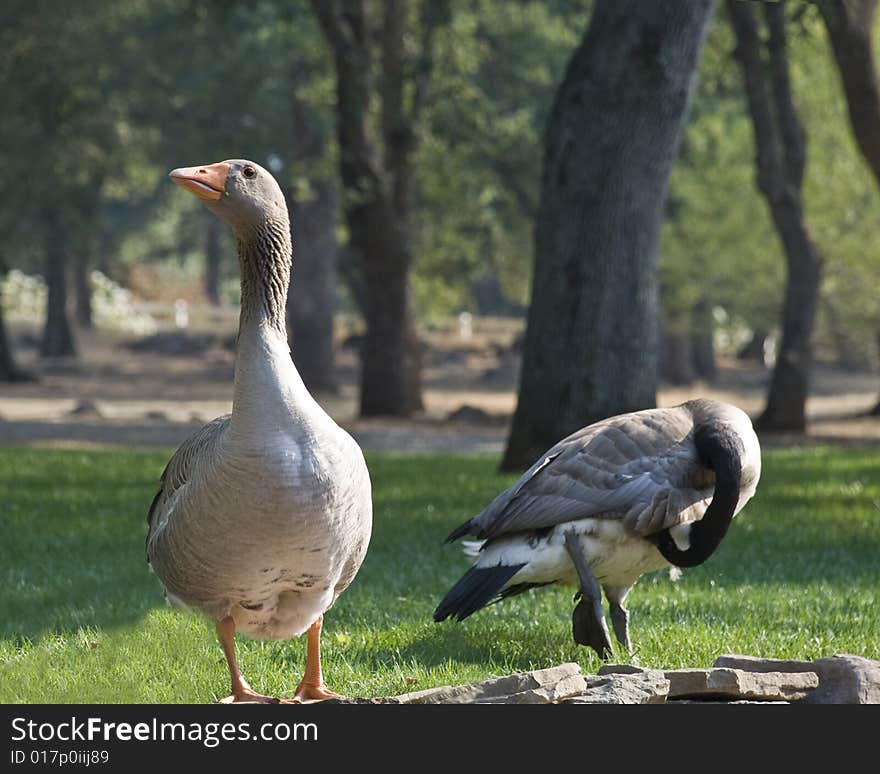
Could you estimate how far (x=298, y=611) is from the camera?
5195mm

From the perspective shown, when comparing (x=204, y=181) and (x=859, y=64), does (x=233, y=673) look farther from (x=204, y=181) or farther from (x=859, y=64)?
(x=859, y=64)

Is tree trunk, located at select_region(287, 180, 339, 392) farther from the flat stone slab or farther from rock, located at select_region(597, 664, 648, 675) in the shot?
the flat stone slab

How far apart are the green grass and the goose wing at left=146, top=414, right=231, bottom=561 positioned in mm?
713

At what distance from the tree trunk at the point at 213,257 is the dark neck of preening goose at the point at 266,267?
60.6 meters

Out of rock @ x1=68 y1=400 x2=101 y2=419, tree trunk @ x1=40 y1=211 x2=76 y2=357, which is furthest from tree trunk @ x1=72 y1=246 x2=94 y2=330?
rock @ x1=68 y1=400 x2=101 y2=419

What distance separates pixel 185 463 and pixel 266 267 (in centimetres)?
84

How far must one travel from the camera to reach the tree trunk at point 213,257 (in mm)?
69500

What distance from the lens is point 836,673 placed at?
5254 millimetres

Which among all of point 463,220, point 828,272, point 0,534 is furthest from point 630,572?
point 463,220

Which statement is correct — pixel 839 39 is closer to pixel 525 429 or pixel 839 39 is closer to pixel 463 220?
pixel 525 429

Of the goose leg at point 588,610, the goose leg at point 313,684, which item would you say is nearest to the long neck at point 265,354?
the goose leg at point 313,684

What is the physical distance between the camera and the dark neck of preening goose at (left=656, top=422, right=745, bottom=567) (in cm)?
620

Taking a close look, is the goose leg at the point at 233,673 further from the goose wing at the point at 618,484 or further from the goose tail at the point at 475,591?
the goose wing at the point at 618,484

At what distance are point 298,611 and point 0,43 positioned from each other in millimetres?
26214
